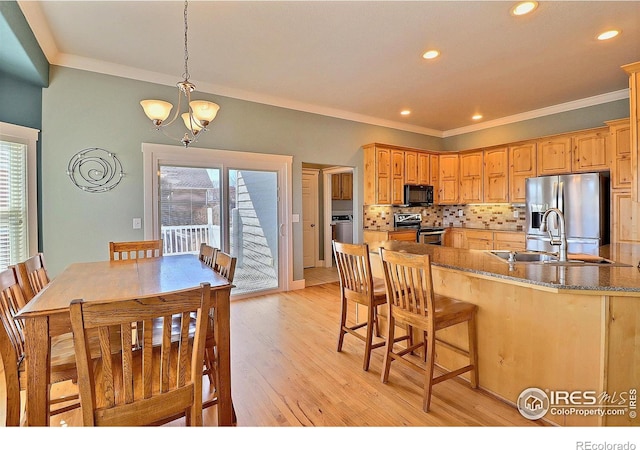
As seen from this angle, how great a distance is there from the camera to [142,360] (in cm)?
120

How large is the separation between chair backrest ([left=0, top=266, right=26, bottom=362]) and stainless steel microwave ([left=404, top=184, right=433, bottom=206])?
514 centimetres

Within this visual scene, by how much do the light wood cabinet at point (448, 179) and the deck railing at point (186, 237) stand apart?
429cm

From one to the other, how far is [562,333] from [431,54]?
9.21ft

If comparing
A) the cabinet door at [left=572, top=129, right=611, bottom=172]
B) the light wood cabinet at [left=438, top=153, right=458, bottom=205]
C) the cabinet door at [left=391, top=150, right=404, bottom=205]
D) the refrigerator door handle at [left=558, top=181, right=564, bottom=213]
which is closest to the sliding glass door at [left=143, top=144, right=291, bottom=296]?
the cabinet door at [left=391, top=150, right=404, bottom=205]

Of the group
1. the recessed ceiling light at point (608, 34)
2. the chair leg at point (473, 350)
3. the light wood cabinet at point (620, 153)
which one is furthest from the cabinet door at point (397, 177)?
the chair leg at point (473, 350)

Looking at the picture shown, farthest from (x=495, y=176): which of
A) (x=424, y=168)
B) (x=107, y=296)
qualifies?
(x=107, y=296)

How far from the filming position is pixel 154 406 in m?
1.22

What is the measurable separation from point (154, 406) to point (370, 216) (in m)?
4.82

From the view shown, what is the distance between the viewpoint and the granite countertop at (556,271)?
1589mm

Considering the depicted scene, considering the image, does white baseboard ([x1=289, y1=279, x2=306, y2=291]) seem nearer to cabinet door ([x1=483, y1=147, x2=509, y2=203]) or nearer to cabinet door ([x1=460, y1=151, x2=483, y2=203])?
cabinet door ([x1=460, y1=151, x2=483, y2=203])

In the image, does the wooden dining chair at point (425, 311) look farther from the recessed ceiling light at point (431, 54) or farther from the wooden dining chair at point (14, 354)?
the recessed ceiling light at point (431, 54)

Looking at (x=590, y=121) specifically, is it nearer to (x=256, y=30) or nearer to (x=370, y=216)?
(x=370, y=216)

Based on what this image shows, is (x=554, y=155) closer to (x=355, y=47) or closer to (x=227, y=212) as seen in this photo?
(x=355, y=47)

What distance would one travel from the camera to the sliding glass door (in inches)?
152
